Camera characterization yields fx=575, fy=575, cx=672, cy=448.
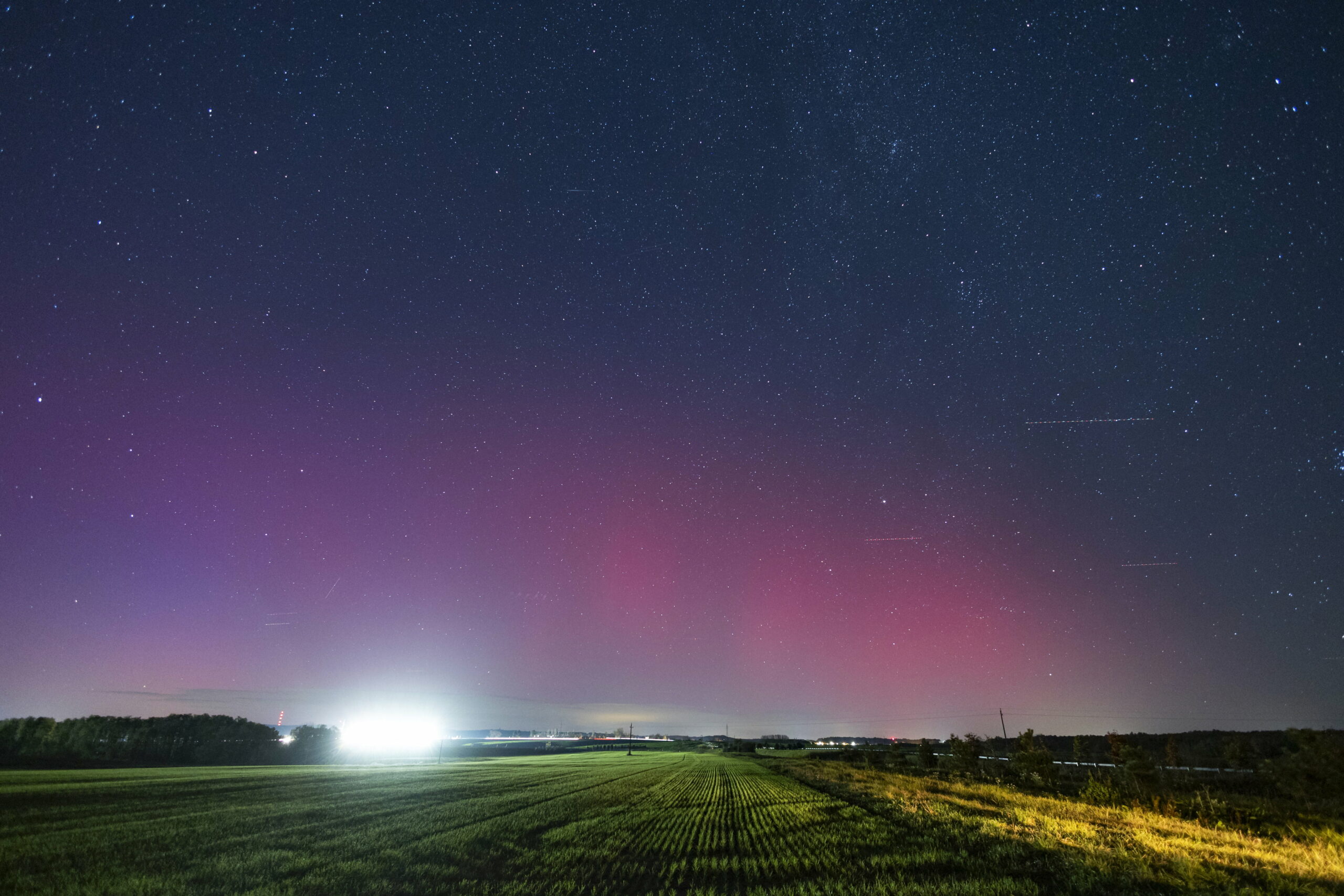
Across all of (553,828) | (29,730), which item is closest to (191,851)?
(553,828)

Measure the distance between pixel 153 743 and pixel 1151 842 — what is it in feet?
486

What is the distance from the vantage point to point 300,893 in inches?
655

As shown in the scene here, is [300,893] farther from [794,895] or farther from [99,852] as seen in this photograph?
[794,895]

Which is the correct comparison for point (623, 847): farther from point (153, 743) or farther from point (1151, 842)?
point (153, 743)

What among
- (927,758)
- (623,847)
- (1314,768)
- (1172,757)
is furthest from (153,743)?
(1172,757)

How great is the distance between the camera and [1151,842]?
20.4m

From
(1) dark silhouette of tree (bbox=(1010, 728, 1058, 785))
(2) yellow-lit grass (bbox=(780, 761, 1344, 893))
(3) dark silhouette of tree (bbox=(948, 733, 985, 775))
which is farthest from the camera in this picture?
(3) dark silhouette of tree (bbox=(948, 733, 985, 775))

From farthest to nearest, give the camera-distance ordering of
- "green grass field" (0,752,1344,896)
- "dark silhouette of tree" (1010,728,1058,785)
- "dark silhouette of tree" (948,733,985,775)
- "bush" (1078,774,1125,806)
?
"dark silhouette of tree" (948,733,985,775) < "dark silhouette of tree" (1010,728,1058,785) < "bush" (1078,774,1125,806) < "green grass field" (0,752,1344,896)

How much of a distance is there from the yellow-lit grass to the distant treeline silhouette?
373ft

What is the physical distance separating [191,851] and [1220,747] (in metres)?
141

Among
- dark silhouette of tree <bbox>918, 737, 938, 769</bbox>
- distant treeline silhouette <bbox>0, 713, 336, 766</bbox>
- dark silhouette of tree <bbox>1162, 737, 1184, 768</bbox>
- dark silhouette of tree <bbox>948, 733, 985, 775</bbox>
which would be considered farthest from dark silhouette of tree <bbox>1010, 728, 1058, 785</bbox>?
distant treeline silhouette <bbox>0, 713, 336, 766</bbox>

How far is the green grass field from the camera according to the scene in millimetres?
16688

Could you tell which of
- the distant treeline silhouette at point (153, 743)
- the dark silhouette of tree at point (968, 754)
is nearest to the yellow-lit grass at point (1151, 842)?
the dark silhouette of tree at point (968, 754)

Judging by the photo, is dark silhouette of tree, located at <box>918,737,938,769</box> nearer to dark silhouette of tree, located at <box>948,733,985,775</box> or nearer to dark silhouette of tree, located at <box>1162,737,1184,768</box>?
dark silhouette of tree, located at <box>948,733,985,775</box>
